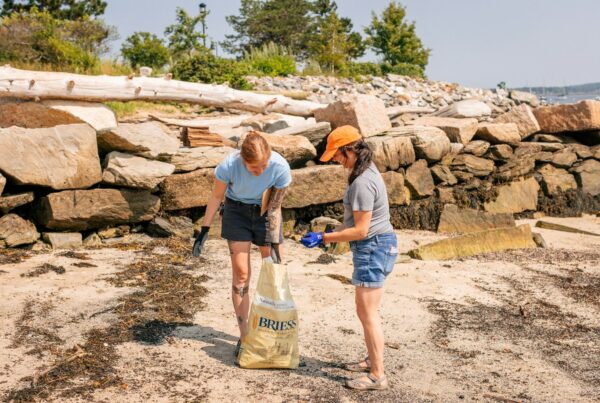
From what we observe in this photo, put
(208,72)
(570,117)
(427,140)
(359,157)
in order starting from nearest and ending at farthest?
1. (359,157)
2. (427,140)
3. (570,117)
4. (208,72)

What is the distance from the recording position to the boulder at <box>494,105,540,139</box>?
43.7 feet

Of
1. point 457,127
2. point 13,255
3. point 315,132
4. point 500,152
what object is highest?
point 457,127

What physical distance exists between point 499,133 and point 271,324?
904 centimetres

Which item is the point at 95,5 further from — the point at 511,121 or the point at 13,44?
the point at 511,121

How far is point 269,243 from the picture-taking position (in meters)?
5.21

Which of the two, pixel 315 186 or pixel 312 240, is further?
pixel 315 186

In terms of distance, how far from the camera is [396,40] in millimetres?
31016

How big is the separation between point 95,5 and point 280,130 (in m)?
27.4

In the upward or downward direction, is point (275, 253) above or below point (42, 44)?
below

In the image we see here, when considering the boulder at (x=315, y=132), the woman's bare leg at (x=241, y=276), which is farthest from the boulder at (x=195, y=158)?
the woman's bare leg at (x=241, y=276)

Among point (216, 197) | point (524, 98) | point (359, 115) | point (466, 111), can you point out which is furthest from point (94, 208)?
point (524, 98)

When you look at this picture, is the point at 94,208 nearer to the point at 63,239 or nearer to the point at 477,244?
the point at 63,239

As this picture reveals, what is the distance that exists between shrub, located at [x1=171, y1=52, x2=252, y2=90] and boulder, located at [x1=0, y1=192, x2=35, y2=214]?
703 cm

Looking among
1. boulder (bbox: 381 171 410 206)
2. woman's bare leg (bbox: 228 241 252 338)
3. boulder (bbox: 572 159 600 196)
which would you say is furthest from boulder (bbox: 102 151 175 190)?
boulder (bbox: 572 159 600 196)
